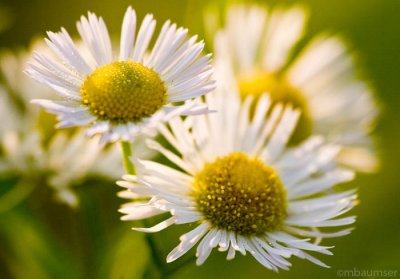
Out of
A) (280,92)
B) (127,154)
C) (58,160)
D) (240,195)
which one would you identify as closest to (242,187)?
(240,195)

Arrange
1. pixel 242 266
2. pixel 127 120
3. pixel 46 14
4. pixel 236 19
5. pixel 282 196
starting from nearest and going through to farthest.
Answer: pixel 127 120 < pixel 282 196 < pixel 242 266 < pixel 236 19 < pixel 46 14

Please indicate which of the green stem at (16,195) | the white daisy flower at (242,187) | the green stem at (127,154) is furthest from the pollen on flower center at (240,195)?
the green stem at (16,195)

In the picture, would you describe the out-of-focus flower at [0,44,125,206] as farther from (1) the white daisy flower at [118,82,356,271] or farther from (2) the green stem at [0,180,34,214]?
(1) the white daisy flower at [118,82,356,271]

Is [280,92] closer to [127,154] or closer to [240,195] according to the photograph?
[240,195]

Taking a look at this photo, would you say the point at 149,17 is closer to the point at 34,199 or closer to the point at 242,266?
the point at 34,199

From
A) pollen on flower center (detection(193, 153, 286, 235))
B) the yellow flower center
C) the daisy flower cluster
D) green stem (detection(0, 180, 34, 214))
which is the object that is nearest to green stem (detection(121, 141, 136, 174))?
the daisy flower cluster

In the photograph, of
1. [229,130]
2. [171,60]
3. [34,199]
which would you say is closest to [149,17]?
[171,60]

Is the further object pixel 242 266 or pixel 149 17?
pixel 242 266
